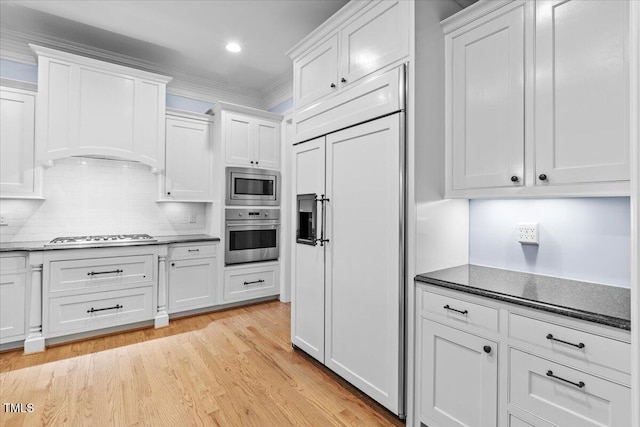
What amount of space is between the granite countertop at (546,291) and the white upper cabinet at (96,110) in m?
A: 3.09

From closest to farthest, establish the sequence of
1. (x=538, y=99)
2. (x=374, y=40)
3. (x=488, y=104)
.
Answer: (x=538, y=99) → (x=488, y=104) → (x=374, y=40)

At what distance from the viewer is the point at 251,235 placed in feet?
13.1

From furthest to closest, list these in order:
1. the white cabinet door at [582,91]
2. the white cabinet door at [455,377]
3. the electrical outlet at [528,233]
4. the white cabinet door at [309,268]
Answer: the white cabinet door at [309,268], the electrical outlet at [528,233], the white cabinet door at [455,377], the white cabinet door at [582,91]

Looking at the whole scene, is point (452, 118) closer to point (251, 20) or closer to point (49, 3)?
point (251, 20)

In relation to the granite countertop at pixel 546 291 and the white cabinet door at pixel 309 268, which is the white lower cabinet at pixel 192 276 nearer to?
the white cabinet door at pixel 309 268

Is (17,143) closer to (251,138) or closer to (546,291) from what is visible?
(251,138)

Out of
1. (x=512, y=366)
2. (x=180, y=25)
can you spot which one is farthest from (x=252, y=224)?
(x=512, y=366)

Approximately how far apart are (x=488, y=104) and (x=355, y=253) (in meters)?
1.11

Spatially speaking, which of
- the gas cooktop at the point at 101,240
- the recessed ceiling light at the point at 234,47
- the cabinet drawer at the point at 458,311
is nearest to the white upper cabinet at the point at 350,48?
→ the recessed ceiling light at the point at 234,47

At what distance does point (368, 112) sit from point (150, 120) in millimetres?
2542

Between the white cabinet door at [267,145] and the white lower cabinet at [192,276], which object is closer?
the white lower cabinet at [192,276]

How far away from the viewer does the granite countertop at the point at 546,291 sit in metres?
1.20

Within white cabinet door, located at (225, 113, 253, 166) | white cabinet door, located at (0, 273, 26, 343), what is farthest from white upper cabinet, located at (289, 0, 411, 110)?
white cabinet door, located at (0, 273, 26, 343)

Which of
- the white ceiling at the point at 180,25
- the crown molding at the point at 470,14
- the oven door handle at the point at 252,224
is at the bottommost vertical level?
the oven door handle at the point at 252,224
